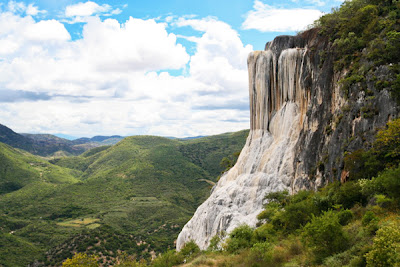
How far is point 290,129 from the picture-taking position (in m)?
33.3

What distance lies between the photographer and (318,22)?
125 feet

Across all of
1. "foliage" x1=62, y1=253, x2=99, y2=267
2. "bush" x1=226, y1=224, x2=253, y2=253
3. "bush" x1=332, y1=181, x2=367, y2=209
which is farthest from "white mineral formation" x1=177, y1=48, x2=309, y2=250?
"foliage" x1=62, y1=253, x2=99, y2=267

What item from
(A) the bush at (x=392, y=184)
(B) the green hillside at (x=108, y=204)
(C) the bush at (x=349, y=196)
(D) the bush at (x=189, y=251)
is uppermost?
(A) the bush at (x=392, y=184)

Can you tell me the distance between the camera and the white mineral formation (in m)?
32.2

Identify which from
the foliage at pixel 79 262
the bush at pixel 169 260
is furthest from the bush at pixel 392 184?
the foliage at pixel 79 262

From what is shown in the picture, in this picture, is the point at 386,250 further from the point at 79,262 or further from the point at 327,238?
the point at 79,262

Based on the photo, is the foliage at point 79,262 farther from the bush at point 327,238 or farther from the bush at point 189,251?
the bush at point 327,238

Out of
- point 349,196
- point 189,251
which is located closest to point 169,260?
point 189,251

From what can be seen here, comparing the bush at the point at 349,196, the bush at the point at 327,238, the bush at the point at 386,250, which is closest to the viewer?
the bush at the point at 386,250

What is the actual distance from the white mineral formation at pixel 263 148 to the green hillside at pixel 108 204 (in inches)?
1390

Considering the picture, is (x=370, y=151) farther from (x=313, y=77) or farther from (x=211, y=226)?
(x=211, y=226)

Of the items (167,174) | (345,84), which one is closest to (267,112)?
(345,84)

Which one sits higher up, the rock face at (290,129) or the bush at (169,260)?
the rock face at (290,129)

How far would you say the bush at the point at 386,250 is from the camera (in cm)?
1142
